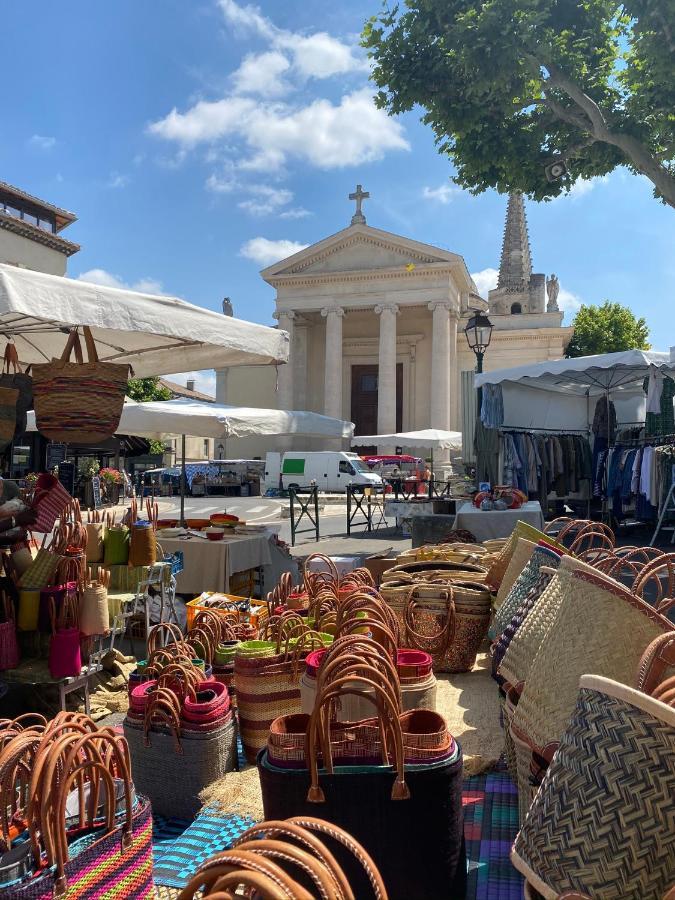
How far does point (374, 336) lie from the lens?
3838cm

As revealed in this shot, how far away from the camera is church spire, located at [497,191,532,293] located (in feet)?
163

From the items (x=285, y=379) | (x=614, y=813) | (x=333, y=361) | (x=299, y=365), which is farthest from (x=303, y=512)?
(x=299, y=365)

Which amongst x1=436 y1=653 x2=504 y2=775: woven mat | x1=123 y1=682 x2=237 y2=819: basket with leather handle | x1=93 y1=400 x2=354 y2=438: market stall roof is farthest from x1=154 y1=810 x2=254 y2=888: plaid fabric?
x1=93 y1=400 x2=354 y2=438: market stall roof

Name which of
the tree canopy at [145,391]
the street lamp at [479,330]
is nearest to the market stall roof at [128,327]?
the street lamp at [479,330]

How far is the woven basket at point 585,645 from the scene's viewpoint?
5.85 ft

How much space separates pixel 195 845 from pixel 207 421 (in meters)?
6.21

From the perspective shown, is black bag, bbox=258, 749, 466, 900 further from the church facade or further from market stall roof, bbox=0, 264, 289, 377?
the church facade

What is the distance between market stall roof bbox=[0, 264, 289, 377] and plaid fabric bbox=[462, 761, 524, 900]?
2999 mm

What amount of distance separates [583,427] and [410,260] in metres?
22.6

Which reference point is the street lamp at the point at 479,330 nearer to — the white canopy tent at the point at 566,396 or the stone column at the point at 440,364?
the white canopy tent at the point at 566,396

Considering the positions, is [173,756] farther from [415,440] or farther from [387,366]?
[387,366]

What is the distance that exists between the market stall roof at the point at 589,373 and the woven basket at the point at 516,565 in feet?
20.0

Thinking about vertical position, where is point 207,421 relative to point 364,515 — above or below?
above

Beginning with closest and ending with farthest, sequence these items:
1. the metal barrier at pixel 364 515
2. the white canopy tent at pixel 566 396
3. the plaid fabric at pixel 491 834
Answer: the plaid fabric at pixel 491 834 < the white canopy tent at pixel 566 396 < the metal barrier at pixel 364 515
